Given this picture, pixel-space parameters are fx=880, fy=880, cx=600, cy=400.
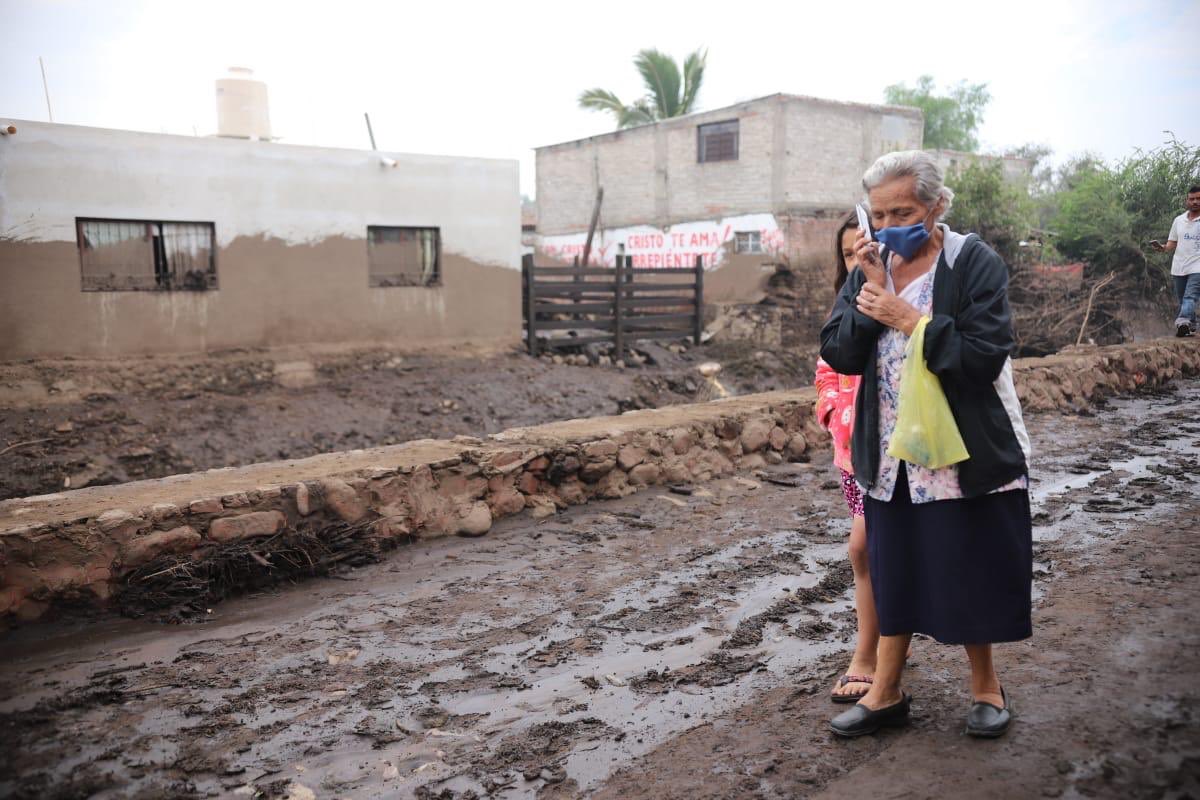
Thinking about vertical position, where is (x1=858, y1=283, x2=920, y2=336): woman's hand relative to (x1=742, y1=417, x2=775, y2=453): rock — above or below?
above

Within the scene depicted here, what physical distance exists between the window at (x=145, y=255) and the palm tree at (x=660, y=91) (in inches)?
699

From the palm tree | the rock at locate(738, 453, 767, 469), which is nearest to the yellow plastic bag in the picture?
the rock at locate(738, 453, 767, 469)

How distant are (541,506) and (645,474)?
95cm

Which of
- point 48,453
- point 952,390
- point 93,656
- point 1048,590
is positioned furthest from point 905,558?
point 48,453

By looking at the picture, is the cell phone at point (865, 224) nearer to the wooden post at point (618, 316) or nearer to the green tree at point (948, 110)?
the wooden post at point (618, 316)

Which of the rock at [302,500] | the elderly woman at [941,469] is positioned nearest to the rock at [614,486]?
the rock at [302,500]

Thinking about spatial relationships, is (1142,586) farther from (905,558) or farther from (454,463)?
(454,463)

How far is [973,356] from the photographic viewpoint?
2.44 m

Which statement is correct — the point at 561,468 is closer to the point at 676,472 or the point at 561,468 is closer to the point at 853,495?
the point at 676,472

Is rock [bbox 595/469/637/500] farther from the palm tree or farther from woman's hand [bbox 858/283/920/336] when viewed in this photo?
the palm tree

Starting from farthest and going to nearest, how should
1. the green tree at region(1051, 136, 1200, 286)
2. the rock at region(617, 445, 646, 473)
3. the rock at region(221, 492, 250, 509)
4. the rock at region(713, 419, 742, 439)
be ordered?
the green tree at region(1051, 136, 1200, 286)
the rock at region(713, 419, 742, 439)
the rock at region(617, 445, 646, 473)
the rock at region(221, 492, 250, 509)

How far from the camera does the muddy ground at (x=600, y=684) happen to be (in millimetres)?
2592

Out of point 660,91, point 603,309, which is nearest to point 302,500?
point 603,309

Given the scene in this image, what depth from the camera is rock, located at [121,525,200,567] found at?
14.0ft
